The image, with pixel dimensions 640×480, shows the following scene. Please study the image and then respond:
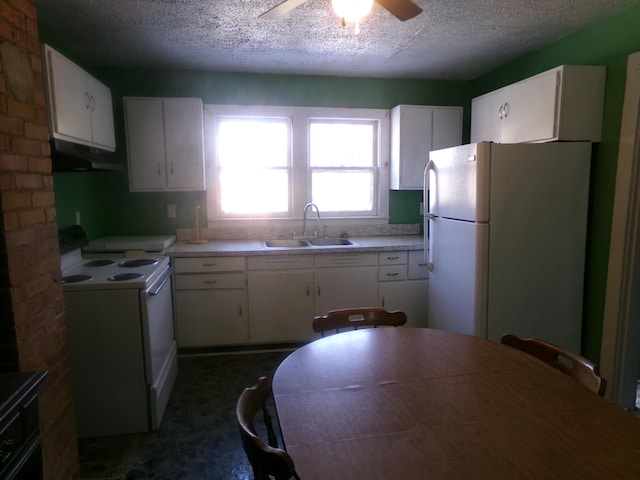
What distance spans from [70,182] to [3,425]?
A: 2.39m

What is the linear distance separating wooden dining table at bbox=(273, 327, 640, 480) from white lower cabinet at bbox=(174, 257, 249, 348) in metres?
1.73

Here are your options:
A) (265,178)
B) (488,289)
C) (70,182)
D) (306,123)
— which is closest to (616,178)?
(488,289)

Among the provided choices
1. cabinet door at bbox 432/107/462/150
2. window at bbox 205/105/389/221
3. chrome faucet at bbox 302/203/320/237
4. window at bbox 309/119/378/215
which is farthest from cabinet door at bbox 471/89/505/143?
chrome faucet at bbox 302/203/320/237

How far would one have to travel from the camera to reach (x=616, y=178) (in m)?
2.49

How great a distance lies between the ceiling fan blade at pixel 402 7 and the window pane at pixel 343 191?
2281 millimetres

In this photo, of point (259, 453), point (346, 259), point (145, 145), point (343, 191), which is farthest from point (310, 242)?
point (259, 453)

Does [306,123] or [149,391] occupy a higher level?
[306,123]

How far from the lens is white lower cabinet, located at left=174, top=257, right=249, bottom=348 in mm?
3203

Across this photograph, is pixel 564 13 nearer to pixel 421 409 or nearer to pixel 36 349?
pixel 421 409

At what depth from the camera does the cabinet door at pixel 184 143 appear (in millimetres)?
3354

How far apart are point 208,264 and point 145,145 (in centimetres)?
115

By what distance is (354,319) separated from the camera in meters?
2.08

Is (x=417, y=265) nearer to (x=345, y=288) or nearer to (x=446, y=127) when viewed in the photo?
(x=345, y=288)

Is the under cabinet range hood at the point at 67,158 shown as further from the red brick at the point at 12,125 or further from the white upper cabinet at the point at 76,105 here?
the red brick at the point at 12,125
